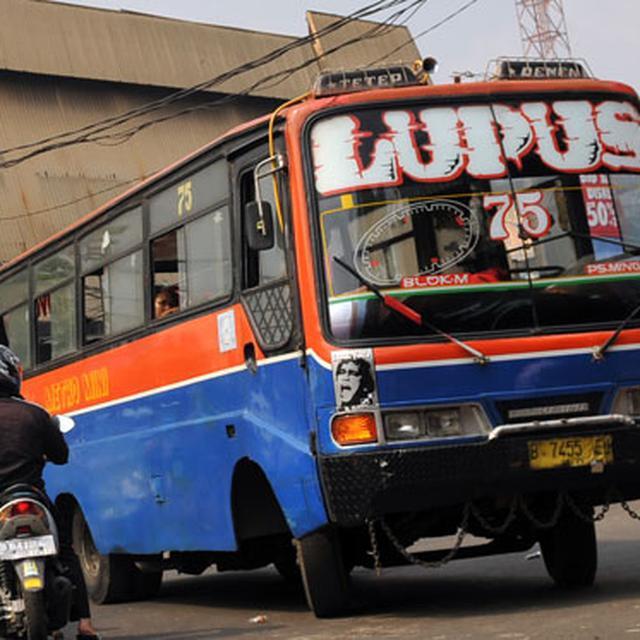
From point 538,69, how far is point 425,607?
3264 mm

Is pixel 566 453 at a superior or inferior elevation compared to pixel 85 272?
inferior

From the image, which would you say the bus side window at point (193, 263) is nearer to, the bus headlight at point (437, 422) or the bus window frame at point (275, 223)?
the bus window frame at point (275, 223)

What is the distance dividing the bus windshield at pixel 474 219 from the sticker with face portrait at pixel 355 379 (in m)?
0.13

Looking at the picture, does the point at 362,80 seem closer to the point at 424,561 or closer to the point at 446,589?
the point at 424,561

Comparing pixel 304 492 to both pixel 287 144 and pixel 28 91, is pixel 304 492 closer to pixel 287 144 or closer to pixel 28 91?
pixel 287 144

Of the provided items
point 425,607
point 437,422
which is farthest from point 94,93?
point 437,422

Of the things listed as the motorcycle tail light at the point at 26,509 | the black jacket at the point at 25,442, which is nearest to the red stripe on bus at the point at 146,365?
the black jacket at the point at 25,442

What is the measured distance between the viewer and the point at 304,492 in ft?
27.5

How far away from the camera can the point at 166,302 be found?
10.5m

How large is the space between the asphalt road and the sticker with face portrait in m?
1.20

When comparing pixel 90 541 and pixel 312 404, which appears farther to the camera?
pixel 90 541

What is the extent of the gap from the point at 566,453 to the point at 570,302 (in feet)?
2.70

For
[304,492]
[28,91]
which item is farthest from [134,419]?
[28,91]

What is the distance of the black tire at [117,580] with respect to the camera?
1212 cm
